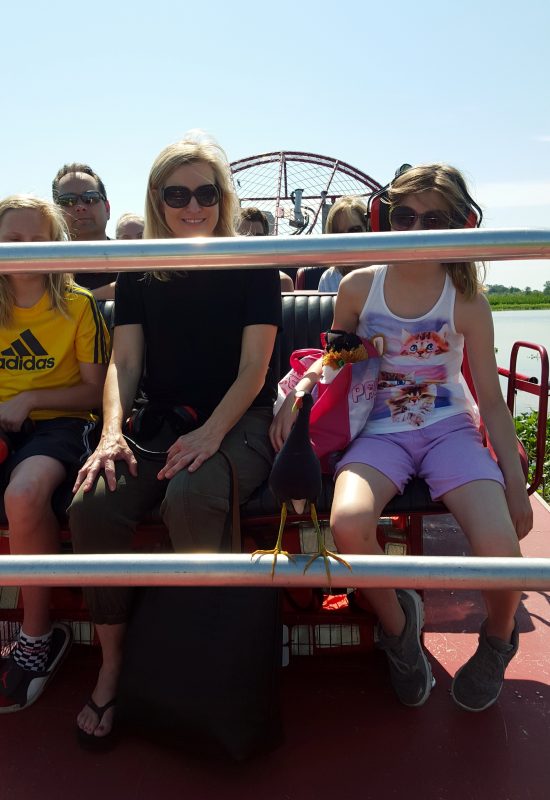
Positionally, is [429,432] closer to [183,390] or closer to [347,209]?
[183,390]

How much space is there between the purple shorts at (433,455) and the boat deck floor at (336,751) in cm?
61

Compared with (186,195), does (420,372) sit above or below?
below

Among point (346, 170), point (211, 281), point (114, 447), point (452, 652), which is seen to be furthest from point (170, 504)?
point (346, 170)

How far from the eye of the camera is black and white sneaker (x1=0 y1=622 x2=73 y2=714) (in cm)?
203

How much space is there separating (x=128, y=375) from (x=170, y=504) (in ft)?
2.00

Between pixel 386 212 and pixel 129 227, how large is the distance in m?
2.86

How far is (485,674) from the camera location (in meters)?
1.92

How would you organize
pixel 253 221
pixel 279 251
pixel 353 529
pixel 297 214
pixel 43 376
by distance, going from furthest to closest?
pixel 297 214 → pixel 253 221 → pixel 43 376 → pixel 353 529 → pixel 279 251

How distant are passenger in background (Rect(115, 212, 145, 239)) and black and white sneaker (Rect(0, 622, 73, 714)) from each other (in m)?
3.06

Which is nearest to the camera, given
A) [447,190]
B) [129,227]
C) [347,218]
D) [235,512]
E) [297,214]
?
[235,512]

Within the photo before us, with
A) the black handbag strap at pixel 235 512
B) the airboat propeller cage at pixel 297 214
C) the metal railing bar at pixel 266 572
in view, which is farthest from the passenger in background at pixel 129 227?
the airboat propeller cage at pixel 297 214

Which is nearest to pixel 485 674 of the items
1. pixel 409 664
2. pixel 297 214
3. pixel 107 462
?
pixel 409 664

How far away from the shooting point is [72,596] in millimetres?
2309

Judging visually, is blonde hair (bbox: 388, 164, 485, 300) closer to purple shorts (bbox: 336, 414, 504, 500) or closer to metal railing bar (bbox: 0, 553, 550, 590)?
purple shorts (bbox: 336, 414, 504, 500)
